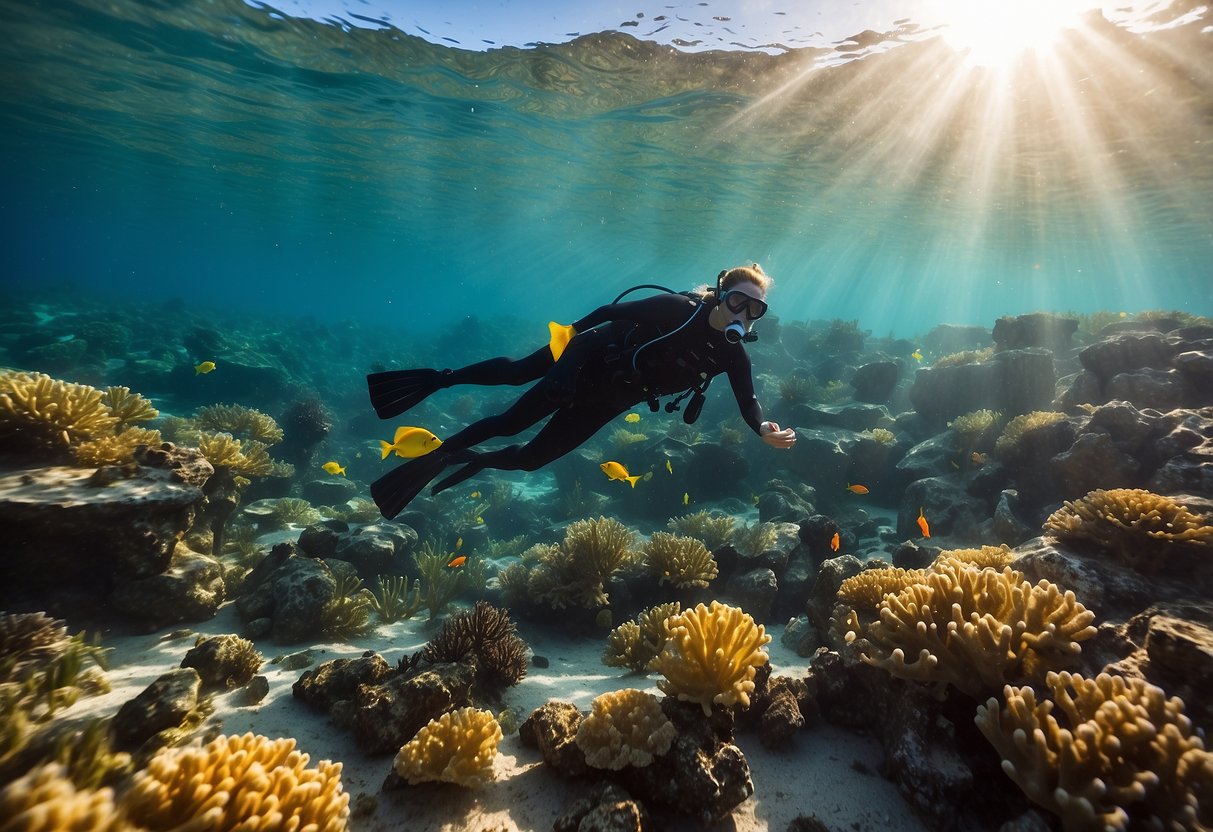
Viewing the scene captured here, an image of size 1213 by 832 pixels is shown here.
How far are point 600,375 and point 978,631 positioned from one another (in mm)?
3757

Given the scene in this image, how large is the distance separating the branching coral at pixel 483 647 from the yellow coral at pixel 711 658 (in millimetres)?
2041

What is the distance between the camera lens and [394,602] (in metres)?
7.15

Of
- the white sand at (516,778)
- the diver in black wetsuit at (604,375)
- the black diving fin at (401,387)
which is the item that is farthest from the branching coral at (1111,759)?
the black diving fin at (401,387)

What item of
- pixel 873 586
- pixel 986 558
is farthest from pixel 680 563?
pixel 986 558

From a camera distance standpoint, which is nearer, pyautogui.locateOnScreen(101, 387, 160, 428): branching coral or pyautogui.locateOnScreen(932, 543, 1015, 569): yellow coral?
pyautogui.locateOnScreen(932, 543, 1015, 569): yellow coral

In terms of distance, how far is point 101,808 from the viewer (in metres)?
1.58

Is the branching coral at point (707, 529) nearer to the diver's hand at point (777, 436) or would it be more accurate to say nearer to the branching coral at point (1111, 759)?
the diver's hand at point (777, 436)

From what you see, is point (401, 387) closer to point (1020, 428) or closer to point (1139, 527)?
point (1139, 527)

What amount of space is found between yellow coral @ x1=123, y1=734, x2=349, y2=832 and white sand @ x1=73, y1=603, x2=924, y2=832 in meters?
0.89

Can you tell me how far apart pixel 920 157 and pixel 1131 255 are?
1426 inches

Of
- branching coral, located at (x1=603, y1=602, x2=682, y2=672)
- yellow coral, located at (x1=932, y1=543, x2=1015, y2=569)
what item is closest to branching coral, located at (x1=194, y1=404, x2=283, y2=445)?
branching coral, located at (x1=603, y1=602, x2=682, y2=672)

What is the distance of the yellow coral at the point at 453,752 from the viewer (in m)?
2.94

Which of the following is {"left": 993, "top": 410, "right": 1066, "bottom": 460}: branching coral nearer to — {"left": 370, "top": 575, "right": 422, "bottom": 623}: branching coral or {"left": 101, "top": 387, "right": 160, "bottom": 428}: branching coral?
{"left": 370, "top": 575, "right": 422, "bottom": 623}: branching coral

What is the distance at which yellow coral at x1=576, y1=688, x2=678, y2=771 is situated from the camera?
2.87m
